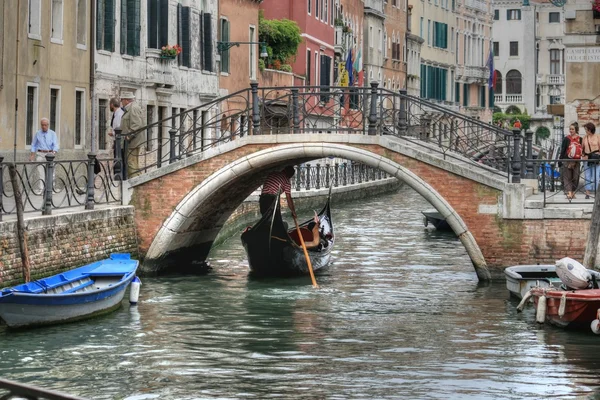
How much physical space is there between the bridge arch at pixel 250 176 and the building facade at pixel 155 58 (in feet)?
9.85

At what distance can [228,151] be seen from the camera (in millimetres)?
18609

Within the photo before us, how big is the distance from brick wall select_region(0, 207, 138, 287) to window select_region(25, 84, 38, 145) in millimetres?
3266

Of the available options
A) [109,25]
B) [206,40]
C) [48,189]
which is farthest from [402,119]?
[206,40]

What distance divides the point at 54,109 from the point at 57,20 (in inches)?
51.0

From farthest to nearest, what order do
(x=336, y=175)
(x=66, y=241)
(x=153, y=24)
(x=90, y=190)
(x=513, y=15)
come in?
(x=513, y=15)
(x=336, y=175)
(x=153, y=24)
(x=90, y=190)
(x=66, y=241)

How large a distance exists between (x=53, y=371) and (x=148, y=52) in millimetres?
14446

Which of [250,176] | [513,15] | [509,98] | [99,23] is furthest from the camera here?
[513,15]

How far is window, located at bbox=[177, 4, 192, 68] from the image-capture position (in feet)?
90.9

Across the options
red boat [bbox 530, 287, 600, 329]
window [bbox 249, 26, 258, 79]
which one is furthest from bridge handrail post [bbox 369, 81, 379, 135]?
window [bbox 249, 26, 258, 79]

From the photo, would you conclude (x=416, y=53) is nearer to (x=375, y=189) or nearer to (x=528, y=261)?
(x=375, y=189)

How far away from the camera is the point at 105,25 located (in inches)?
943

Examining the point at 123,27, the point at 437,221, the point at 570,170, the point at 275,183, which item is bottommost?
the point at 437,221

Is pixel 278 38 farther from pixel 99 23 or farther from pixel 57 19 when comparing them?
pixel 57 19

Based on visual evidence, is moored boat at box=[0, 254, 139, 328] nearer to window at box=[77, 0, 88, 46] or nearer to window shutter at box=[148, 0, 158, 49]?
window at box=[77, 0, 88, 46]
